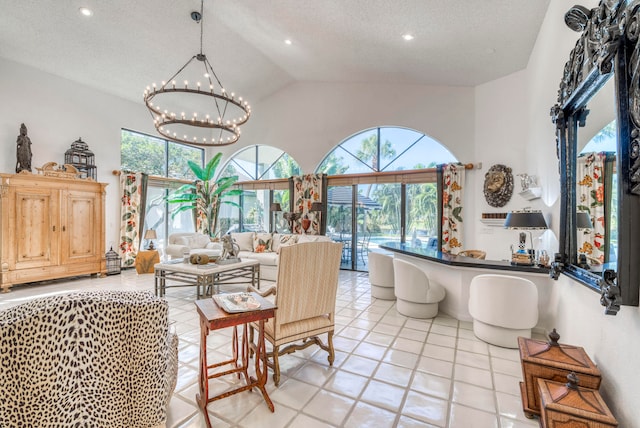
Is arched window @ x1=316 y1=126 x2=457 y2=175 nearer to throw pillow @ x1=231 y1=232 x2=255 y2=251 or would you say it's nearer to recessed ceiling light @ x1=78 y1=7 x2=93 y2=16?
throw pillow @ x1=231 y1=232 x2=255 y2=251

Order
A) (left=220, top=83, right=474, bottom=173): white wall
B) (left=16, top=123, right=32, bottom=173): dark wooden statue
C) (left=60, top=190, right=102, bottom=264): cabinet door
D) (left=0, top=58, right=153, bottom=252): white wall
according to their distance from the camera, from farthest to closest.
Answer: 1. (left=220, top=83, right=474, bottom=173): white wall
2. (left=60, top=190, right=102, bottom=264): cabinet door
3. (left=0, top=58, right=153, bottom=252): white wall
4. (left=16, top=123, right=32, bottom=173): dark wooden statue

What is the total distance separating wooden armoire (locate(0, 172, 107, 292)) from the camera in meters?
5.12

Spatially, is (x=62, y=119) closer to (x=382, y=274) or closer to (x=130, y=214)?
(x=130, y=214)

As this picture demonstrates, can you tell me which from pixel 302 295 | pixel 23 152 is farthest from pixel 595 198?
pixel 23 152

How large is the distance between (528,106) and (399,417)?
5.22 m

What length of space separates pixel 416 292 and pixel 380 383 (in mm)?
1663

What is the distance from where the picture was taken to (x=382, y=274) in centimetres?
477

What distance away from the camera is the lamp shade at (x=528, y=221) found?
314cm

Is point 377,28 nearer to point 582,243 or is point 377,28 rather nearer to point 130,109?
point 582,243

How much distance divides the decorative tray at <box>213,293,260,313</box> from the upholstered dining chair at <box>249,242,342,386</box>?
9.1 inches

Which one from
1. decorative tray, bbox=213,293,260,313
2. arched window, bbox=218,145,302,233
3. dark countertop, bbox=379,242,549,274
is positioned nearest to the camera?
decorative tray, bbox=213,293,260,313

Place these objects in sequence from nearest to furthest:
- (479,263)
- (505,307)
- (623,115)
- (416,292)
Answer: (623,115) → (505,307) → (479,263) → (416,292)

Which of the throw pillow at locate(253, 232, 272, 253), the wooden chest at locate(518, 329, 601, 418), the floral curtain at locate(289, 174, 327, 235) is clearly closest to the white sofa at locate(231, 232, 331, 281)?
the throw pillow at locate(253, 232, 272, 253)

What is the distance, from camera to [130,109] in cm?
736
